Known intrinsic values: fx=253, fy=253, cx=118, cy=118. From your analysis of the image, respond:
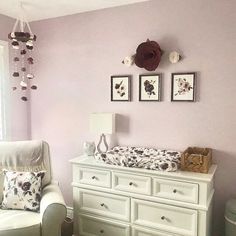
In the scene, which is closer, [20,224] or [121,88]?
[20,224]

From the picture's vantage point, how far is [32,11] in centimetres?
282

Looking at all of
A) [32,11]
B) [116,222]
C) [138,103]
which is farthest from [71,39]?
[116,222]

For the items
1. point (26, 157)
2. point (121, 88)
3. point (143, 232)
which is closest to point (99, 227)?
point (143, 232)

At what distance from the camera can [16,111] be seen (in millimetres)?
3158

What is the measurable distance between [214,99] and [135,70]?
0.84 m

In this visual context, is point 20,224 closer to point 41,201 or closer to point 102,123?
point 41,201

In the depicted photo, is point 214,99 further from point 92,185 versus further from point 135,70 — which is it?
point 92,185

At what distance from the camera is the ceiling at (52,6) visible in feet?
8.35

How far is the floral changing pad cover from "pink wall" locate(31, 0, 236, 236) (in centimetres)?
16

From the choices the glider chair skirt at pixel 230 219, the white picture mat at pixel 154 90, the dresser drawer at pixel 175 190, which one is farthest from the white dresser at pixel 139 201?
the white picture mat at pixel 154 90

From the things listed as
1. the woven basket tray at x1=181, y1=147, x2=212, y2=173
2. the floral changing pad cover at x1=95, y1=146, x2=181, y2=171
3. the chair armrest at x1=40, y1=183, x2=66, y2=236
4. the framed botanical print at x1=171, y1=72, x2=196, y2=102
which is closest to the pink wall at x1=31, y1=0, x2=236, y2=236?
the framed botanical print at x1=171, y1=72, x2=196, y2=102

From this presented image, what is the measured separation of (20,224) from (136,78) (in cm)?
170

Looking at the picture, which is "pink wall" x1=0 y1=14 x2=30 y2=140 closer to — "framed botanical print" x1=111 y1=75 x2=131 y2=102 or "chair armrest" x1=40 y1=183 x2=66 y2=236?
"framed botanical print" x1=111 y1=75 x2=131 y2=102

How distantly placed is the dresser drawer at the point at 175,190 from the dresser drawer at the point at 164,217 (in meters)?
0.09
